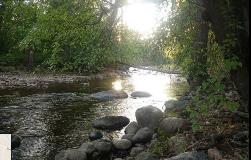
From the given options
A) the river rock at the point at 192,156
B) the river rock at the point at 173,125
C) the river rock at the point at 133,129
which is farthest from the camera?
the river rock at the point at 133,129

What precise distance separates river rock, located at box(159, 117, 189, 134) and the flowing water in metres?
2.61

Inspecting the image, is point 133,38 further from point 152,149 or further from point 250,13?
point 250,13

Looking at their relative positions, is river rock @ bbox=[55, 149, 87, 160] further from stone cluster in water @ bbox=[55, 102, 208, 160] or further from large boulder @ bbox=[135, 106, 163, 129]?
large boulder @ bbox=[135, 106, 163, 129]

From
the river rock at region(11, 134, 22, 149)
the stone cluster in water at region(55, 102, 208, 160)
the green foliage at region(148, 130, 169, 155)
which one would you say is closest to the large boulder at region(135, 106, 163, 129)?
the stone cluster in water at region(55, 102, 208, 160)

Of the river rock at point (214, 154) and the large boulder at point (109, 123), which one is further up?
the river rock at point (214, 154)

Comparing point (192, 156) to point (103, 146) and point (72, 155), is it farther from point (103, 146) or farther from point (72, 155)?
point (103, 146)

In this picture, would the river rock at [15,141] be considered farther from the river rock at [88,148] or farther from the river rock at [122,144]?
the river rock at [122,144]

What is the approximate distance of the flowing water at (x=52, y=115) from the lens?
13.6 meters

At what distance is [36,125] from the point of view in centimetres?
1641

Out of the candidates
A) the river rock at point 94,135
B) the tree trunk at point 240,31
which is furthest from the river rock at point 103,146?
the tree trunk at point 240,31

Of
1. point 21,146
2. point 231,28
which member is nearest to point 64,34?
point 21,146

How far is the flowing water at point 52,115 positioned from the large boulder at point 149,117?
1069 millimetres

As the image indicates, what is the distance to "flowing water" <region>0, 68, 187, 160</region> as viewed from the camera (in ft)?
44.5

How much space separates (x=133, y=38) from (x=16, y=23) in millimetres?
37634
